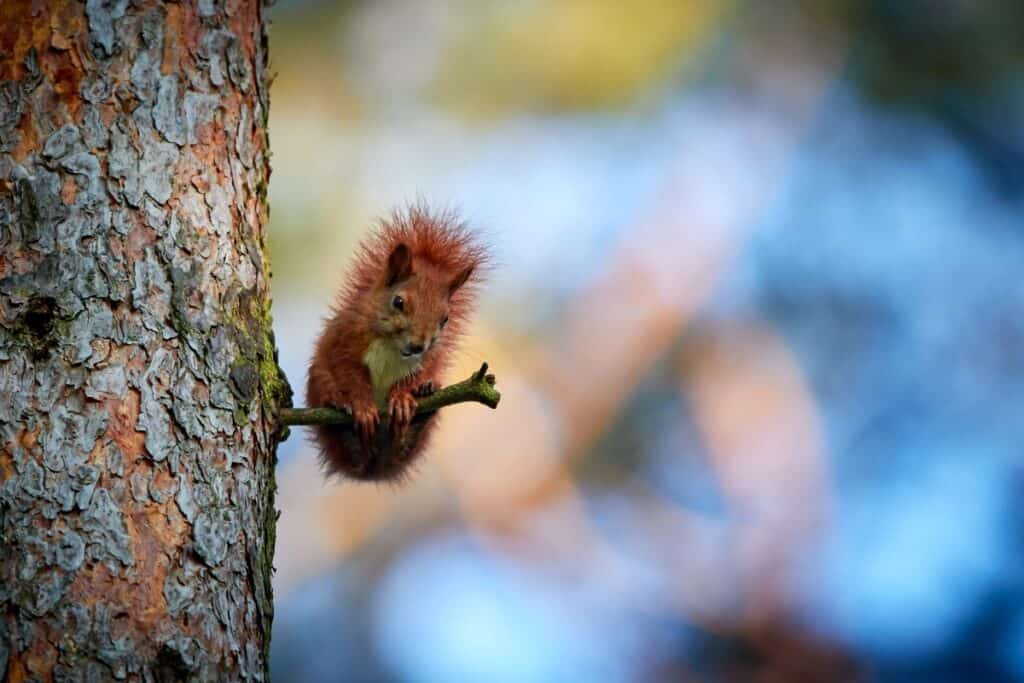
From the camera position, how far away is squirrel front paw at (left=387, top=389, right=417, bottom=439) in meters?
2.62

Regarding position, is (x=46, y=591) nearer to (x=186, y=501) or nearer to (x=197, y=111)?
(x=186, y=501)

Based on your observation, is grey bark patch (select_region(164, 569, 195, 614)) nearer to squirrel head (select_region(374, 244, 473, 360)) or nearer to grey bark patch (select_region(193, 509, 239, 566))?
grey bark patch (select_region(193, 509, 239, 566))

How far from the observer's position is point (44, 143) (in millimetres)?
2223

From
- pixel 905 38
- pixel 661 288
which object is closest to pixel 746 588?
pixel 661 288

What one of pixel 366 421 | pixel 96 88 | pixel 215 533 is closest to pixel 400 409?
pixel 366 421

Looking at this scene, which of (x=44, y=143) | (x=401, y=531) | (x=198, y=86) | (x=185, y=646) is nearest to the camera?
(x=185, y=646)

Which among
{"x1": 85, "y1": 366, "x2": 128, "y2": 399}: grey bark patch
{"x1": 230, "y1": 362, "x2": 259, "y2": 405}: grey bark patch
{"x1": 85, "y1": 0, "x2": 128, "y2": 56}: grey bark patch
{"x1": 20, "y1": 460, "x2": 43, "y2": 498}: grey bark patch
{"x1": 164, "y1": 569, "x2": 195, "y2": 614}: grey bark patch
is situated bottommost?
{"x1": 164, "y1": 569, "x2": 195, "y2": 614}: grey bark patch

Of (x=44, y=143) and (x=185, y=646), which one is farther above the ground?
(x=44, y=143)

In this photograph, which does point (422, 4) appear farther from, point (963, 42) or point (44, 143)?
point (44, 143)

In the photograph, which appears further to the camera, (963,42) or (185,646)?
(963,42)

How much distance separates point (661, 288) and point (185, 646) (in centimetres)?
344

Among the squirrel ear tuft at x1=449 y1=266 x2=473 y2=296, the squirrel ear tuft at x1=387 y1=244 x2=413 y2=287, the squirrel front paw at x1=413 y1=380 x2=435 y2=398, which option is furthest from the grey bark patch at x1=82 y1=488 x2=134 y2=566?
the squirrel ear tuft at x1=449 y1=266 x2=473 y2=296

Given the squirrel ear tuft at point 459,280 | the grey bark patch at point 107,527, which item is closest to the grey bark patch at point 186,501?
the grey bark patch at point 107,527

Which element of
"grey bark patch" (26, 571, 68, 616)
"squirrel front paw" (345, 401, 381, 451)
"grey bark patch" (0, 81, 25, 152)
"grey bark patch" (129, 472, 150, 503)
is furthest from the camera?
"squirrel front paw" (345, 401, 381, 451)
